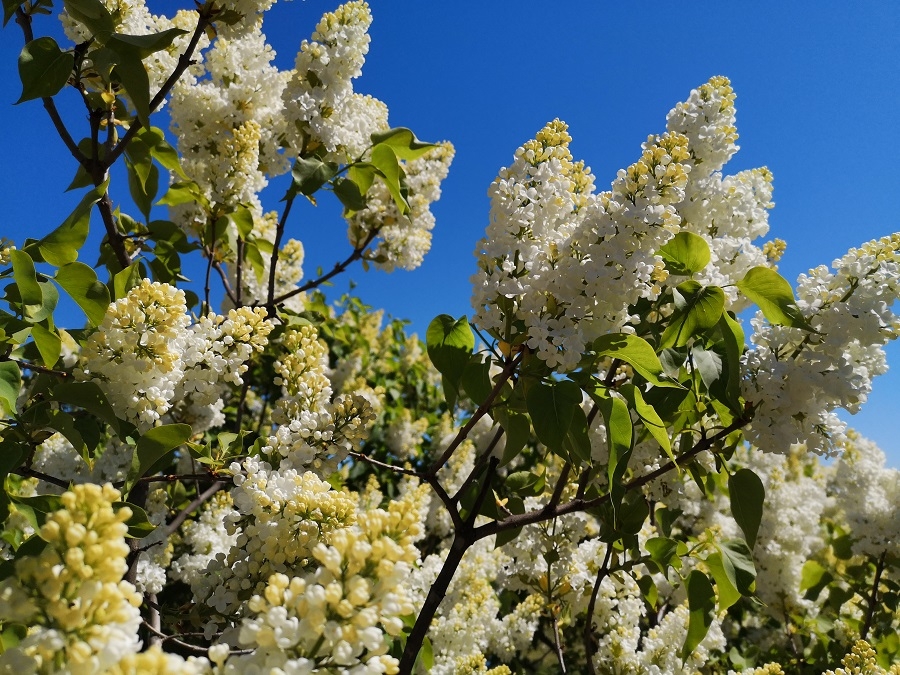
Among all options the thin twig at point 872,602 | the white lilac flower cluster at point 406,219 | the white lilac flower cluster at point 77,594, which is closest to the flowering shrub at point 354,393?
the white lilac flower cluster at point 77,594

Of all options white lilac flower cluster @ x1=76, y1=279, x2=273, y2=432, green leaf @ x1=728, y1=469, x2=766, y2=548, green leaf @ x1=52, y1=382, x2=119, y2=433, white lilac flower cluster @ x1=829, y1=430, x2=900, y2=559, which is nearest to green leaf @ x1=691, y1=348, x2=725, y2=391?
green leaf @ x1=728, y1=469, x2=766, y2=548

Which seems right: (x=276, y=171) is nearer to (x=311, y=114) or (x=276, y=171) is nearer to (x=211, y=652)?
(x=311, y=114)

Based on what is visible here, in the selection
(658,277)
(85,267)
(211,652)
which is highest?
(658,277)

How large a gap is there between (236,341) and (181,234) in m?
0.94

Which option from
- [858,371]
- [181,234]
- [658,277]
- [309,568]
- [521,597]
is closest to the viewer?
[309,568]

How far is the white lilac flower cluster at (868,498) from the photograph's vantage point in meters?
3.27

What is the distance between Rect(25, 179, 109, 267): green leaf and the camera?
1.34 m

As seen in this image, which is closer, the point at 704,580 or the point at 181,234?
the point at 704,580

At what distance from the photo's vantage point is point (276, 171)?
254 cm

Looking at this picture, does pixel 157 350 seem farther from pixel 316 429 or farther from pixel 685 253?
pixel 685 253

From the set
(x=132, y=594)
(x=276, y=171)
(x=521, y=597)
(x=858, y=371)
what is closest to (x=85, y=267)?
(x=132, y=594)

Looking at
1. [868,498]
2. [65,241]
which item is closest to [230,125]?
[65,241]

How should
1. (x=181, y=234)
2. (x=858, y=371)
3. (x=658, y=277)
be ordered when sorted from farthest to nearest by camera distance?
(x=181, y=234), (x=858, y=371), (x=658, y=277)

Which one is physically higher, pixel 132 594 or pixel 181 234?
pixel 181 234
